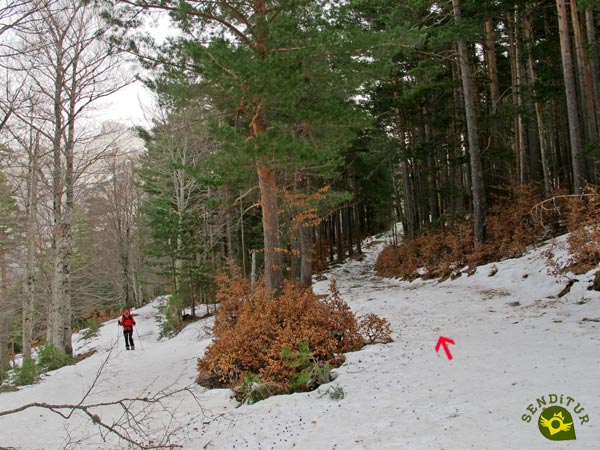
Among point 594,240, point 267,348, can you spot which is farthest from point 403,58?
point 267,348

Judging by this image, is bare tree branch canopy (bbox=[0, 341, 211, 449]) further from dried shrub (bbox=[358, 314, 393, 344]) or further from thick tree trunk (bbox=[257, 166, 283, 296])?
dried shrub (bbox=[358, 314, 393, 344])

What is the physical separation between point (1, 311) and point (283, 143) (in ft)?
37.6

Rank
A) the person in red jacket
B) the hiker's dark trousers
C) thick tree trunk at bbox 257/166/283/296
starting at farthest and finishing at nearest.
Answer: the hiker's dark trousers < the person in red jacket < thick tree trunk at bbox 257/166/283/296

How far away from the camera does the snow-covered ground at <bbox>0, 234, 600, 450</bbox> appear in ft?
11.3

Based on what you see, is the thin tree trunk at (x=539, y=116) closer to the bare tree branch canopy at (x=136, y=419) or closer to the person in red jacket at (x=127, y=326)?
the bare tree branch canopy at (x=136, y=419)

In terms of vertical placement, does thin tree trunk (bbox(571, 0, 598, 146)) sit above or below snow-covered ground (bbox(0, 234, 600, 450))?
above

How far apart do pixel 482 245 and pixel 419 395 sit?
374 inches

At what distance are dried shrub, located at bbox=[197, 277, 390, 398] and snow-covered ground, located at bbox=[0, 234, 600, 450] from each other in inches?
13.3

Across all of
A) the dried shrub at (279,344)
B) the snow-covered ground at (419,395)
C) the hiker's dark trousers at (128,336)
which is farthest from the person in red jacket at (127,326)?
the dried shrub at (279,344)

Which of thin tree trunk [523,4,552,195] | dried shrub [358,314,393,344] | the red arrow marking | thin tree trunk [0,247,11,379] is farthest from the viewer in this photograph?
thin tree trunk [523,4,552,195]

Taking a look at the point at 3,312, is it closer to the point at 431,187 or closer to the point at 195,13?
the point at 195,13

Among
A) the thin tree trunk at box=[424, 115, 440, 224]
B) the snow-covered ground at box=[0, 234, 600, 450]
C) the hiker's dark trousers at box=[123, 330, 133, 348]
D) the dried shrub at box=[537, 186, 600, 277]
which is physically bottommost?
the hiker's dark trousers at box=[123, 330, 133, 348]

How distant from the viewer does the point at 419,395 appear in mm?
4301

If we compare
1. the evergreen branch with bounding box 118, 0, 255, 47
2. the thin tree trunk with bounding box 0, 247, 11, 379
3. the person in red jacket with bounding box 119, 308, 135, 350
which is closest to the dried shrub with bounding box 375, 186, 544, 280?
the evergreen branch with bounding box 118, 0, 255, 47
